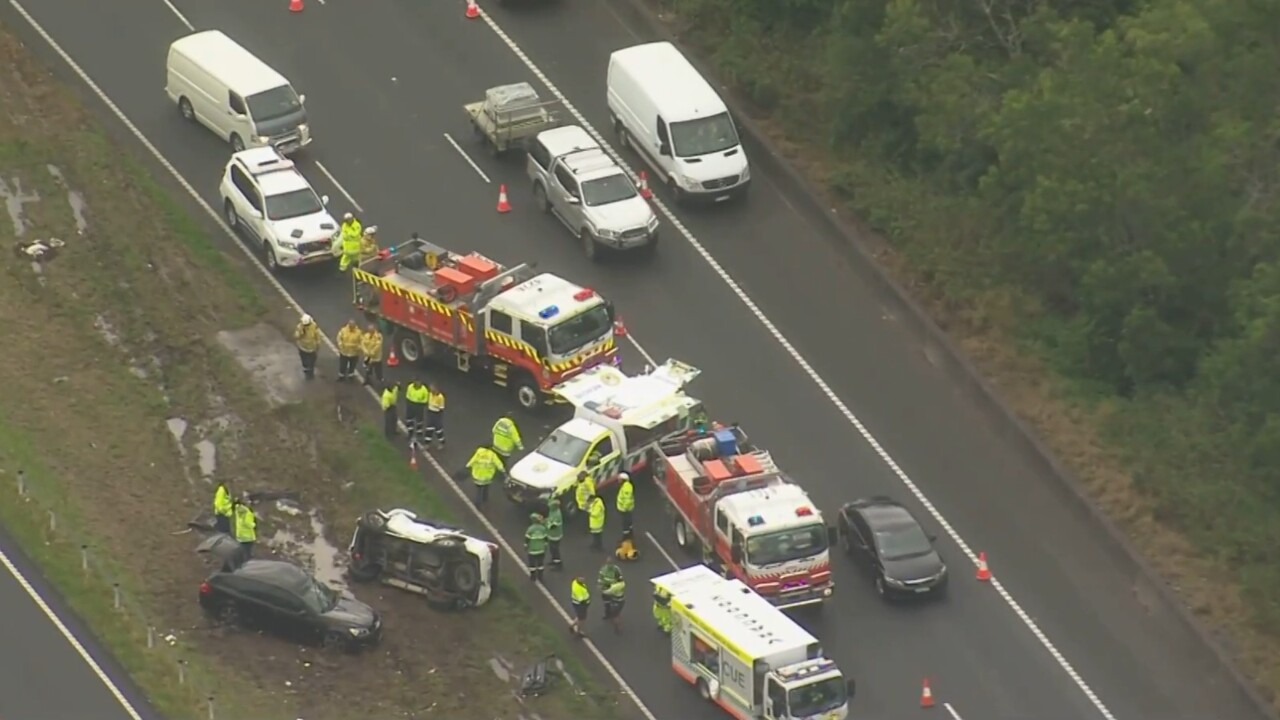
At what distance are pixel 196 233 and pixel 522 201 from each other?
749 centimetres

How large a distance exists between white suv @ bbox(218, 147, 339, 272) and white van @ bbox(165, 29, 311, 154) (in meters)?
1.91

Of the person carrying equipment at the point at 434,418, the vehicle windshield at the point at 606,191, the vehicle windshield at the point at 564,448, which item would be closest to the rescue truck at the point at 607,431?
the vehicle windshield at the point at 564,448

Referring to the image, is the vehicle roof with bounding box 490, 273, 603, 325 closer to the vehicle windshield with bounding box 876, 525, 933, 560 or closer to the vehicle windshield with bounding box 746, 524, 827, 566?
the vehicle windshield with bounding box 746, 524, 827, 566

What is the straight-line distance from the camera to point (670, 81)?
64.3 meters

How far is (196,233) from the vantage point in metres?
62.5

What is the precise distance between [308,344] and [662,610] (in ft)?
37.6

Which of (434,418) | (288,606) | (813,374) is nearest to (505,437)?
(434,418)

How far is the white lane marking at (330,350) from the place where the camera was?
49031 millimetres

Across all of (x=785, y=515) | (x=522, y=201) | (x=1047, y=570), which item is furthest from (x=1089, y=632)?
(x=522, y=201)

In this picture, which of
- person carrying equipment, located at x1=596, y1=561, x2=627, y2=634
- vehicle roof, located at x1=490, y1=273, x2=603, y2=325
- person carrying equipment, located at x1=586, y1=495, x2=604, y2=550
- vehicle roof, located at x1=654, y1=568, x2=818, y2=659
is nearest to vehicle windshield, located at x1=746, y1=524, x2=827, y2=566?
vehicle roof, located at x1=654, y1=568, x2=818, y2=659

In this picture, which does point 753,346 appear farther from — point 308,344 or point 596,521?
point 308,344

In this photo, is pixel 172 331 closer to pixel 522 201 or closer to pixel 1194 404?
pixel 522 201

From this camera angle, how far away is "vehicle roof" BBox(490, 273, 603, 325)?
2192 inches

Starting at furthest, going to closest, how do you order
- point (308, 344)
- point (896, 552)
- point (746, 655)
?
point (308, 344), point (896, 552), point (746, 655)
